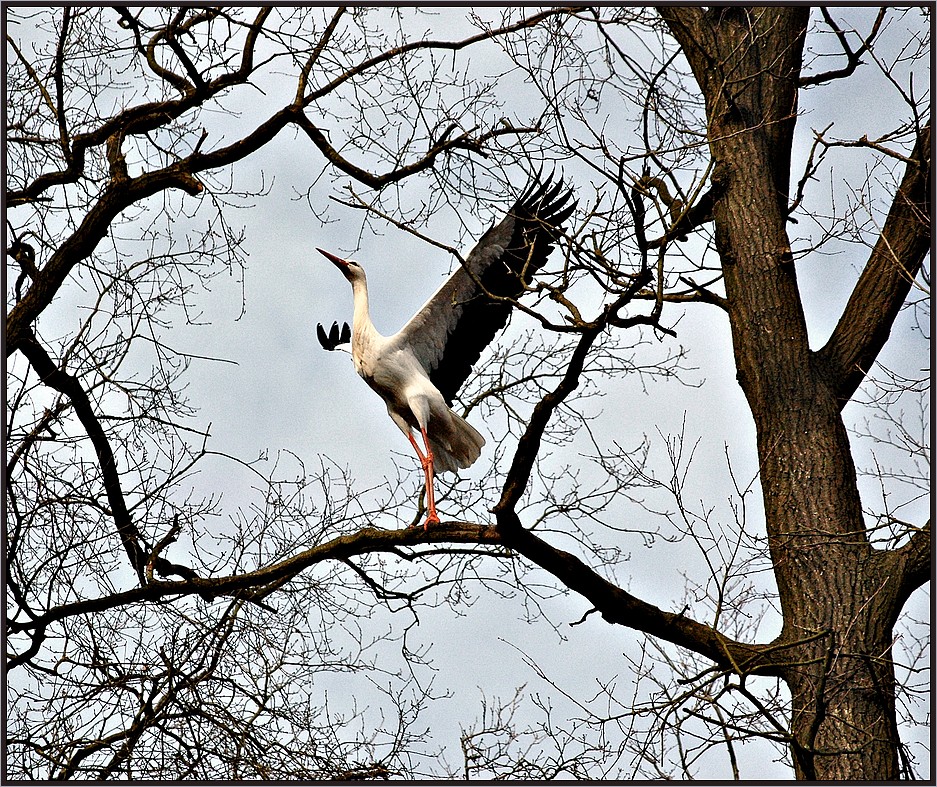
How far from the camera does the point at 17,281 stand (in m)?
4.22

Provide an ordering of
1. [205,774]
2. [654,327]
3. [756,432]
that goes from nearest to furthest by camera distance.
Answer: [654,327] < [205,774] < [756,432]

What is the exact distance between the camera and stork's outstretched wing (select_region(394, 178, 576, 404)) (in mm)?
4332

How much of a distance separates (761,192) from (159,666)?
320 cm

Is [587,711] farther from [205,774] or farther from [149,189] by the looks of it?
[149,189]

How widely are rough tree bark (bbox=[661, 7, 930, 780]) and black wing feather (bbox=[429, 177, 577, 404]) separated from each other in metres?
0.71

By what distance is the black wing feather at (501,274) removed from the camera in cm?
423

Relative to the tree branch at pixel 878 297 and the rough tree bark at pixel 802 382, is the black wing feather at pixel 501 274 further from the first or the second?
the tree branch at pixel 878 297

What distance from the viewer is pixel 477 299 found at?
15.8 feet

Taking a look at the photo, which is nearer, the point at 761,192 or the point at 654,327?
the point at 654,327

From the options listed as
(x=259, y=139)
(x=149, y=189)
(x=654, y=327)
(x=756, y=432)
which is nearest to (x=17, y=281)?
(x=149, y=189)

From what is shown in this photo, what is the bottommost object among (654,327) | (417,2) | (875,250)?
(654,327)

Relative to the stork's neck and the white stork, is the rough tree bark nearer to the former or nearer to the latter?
the white stork

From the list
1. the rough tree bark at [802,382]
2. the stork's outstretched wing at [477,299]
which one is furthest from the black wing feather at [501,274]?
the rough tree bark at [802,382]

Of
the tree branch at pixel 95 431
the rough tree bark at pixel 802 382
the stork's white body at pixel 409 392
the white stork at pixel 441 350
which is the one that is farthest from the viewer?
the stork's white body at pixel 409 392
